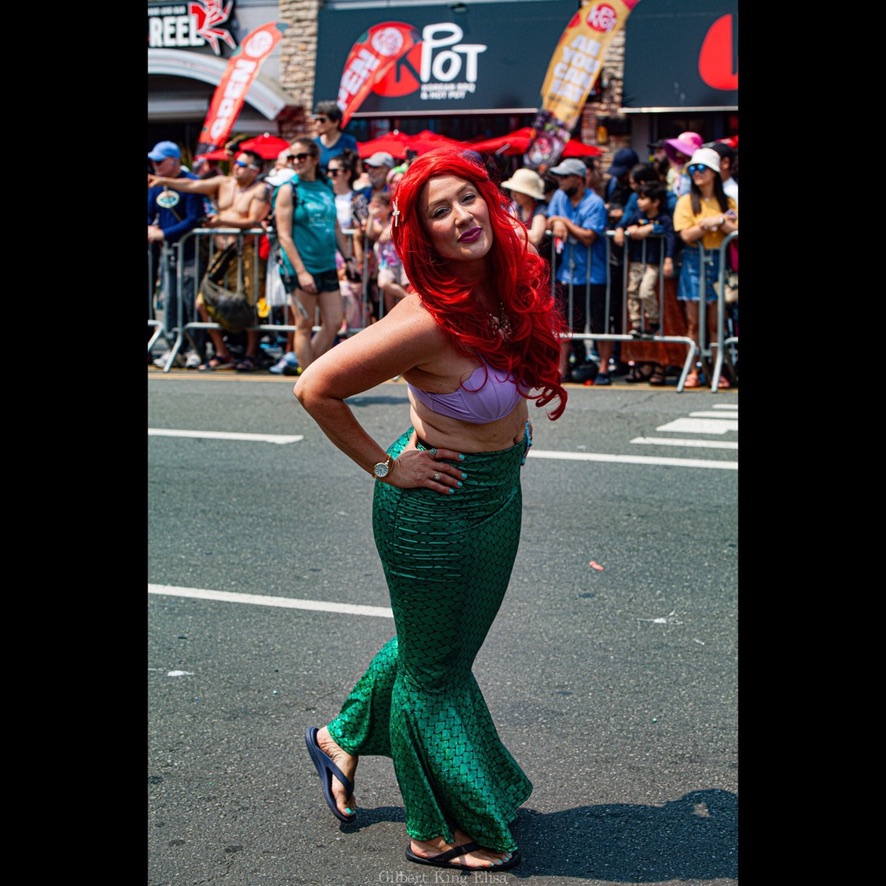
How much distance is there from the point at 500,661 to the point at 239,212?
880 centimetres

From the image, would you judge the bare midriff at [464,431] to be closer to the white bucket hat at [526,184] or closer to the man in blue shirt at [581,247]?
the white bucket hat at [526,184]

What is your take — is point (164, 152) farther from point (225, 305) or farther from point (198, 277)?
point (225, 305)

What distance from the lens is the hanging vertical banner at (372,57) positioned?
23.3 meters

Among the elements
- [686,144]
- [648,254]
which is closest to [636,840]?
[648,254]

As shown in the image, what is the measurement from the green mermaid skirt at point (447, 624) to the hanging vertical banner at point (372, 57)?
68.7ft

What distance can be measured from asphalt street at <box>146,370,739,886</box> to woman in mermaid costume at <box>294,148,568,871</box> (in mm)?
251

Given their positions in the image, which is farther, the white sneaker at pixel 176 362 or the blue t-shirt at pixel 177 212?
the white sneaker at pixel 176 362

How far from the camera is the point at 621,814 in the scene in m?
3.61

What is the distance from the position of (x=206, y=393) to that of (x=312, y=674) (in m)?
6.74

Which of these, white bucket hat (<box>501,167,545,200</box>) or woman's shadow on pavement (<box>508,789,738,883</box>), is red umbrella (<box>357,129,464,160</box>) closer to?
white bucket hat (<box>501,167,545,200</box>)

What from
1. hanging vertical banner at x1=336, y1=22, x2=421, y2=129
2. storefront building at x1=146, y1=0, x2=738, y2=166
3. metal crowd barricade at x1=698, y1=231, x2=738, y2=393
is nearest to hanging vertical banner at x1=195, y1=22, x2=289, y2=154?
hanging vertical banner at x1=336, y1=22, x2=421, y2=129

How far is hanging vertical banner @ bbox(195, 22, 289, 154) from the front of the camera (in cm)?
2056

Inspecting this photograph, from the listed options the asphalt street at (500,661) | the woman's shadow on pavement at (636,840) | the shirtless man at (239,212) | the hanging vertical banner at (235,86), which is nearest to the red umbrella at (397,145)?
the hanging vertical banner at (235,86)
